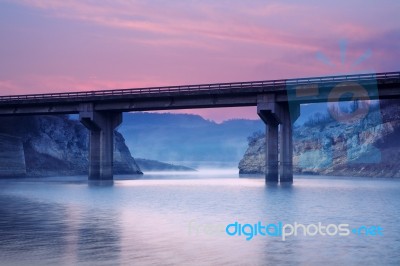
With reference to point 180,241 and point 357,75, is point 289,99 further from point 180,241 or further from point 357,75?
point 180,241

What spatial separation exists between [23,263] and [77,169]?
14244 cm

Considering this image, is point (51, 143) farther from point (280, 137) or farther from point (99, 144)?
point (280, 137)

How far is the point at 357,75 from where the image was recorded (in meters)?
80.9

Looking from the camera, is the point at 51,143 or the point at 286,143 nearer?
the point at 286,143

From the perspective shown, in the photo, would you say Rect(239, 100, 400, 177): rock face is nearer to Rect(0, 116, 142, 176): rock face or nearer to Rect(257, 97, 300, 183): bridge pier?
Rect(0, 116, 142, 176): rock face

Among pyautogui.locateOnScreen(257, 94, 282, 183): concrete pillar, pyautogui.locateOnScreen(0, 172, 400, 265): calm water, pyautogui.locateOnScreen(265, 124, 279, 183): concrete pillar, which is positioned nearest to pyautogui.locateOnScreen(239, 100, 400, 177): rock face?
pyautogui.locateOnScreen(265, 124, 279, 183): concrete pillar

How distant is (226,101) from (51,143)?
240ft

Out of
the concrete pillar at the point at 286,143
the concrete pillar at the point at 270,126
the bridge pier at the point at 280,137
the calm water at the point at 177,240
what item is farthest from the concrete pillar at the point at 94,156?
the calm water at the point at 177,240

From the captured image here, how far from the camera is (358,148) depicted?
169250 millimetres

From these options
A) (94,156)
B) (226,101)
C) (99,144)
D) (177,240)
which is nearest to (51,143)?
(94,156)

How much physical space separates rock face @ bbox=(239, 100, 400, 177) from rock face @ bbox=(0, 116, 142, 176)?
58422mm

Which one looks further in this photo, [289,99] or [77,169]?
[77,169]

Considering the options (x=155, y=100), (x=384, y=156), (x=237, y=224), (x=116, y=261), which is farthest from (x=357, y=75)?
(x=384, y=156)

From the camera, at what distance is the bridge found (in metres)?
82.2
